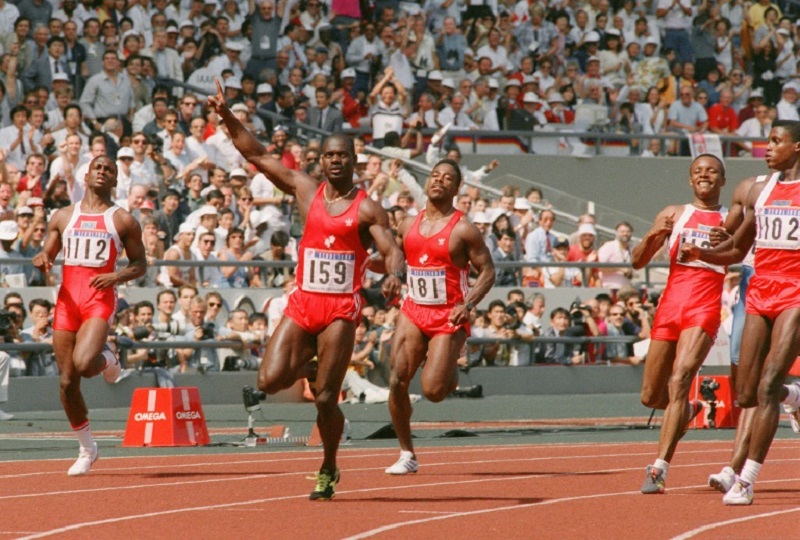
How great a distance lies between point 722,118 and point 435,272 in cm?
1778

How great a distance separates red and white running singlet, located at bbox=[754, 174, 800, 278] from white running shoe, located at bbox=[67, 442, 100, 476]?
5032mm

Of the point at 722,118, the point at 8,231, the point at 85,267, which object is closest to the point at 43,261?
the point at 85,267

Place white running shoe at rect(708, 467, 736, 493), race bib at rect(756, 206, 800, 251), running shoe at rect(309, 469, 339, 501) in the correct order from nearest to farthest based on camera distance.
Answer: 1. race bib at rect(756, 206, 800, 251)
2. running shoe at rect(309, 469, 339, 501)
3. white running shoe at rect(708, 467, 736, 493)

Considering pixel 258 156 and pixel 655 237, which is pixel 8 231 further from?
pixel 655 237

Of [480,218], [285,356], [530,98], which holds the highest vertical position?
[530,98]

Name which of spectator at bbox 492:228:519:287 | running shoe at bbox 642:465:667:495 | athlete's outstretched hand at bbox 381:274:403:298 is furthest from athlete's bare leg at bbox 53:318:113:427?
spectator at bbox 492:228:519:287

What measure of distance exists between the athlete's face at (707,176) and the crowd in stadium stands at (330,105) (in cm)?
877

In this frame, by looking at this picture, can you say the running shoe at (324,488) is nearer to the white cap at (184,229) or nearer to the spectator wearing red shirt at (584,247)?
the white cap at (184,229)

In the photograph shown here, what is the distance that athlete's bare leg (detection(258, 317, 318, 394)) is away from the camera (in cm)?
1007

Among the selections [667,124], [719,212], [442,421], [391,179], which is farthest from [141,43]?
[719,212]

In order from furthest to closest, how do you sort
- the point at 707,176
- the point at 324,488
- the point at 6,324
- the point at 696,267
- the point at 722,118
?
the point at 722,118
the point at 6,324
the point at 696,267
the point at 707,176
the point at 324,488

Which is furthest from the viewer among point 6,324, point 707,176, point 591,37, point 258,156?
point 591,37

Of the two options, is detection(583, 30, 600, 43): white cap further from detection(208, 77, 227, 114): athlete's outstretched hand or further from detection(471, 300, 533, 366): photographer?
detection(208, 77, 227, 114): athlete's outstretched hand

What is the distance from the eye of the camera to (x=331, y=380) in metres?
10.0
